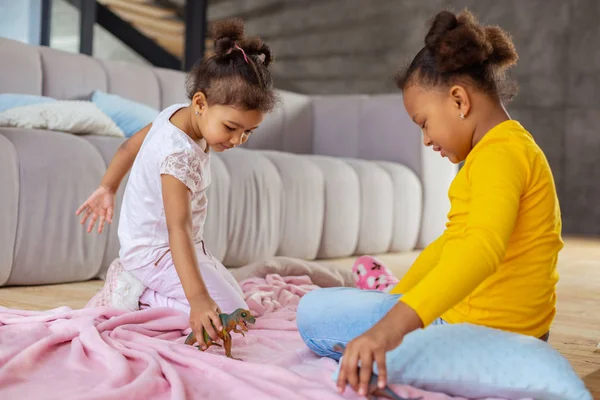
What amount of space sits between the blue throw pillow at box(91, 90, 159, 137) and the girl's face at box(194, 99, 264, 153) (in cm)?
125

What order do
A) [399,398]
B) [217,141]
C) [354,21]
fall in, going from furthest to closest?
[354,21], [217,141], [399,398]

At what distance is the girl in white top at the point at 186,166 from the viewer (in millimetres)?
1470

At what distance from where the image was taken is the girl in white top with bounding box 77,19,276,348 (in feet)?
4.82

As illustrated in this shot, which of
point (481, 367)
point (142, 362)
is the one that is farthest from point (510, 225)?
point (142, 362)

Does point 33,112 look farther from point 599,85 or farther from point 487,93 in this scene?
point 599,85

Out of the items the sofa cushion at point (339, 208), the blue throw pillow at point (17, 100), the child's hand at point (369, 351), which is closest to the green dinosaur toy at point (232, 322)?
the child's hand at point (369, 351)

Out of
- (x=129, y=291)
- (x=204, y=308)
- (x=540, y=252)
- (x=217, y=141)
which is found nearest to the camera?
(x=540, y=252)

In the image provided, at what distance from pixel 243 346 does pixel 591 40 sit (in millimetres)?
5251

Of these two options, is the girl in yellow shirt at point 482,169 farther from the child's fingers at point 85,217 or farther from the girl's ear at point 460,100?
the child's fingers at point 85,217

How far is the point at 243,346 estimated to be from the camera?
138 centimetres

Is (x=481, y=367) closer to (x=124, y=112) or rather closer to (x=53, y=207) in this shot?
(x=53, y=207)

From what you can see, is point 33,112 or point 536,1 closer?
point 33,112

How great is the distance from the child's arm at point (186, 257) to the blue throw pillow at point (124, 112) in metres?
1.35

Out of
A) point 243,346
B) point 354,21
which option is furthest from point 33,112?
point 354,21
